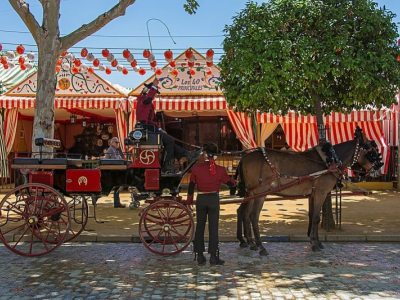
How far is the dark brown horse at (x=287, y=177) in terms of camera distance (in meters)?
8.31

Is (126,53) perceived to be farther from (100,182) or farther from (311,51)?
(100,182)

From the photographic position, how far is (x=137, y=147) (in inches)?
312

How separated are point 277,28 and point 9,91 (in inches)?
452

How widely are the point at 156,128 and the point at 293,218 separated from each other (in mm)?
4951

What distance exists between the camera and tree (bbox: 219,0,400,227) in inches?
351

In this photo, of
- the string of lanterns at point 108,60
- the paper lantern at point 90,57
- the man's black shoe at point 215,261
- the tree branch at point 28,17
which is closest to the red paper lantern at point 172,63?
the string of lanterns at point 108,60

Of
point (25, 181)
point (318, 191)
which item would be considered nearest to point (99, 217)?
point (25, 181)

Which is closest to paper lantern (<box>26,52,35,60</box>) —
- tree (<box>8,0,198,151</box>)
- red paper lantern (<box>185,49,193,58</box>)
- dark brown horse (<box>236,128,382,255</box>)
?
red paper lantern (<box>185,49,193,58</box>)

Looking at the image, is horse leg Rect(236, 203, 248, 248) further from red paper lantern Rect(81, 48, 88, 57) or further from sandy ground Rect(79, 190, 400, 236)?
red paper lantern Rect(81, 48, 88, 57)

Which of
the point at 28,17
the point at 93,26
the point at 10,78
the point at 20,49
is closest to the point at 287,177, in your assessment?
the point at 93,26

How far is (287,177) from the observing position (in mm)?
8328

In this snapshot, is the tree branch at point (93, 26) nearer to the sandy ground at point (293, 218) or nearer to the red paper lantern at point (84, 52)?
the sandy ground at point (293, 218)

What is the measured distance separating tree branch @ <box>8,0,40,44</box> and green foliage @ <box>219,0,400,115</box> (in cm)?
384

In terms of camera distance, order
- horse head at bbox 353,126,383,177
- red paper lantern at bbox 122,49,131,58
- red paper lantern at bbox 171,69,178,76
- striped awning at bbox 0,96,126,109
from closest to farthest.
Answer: horse head at bbox 353,126,383,177 → red paper lantern at bbox 122,49,131,58 → striped awning at bbox 0,96,126,109 → red paper lantern at bbox 171,69,178,76
